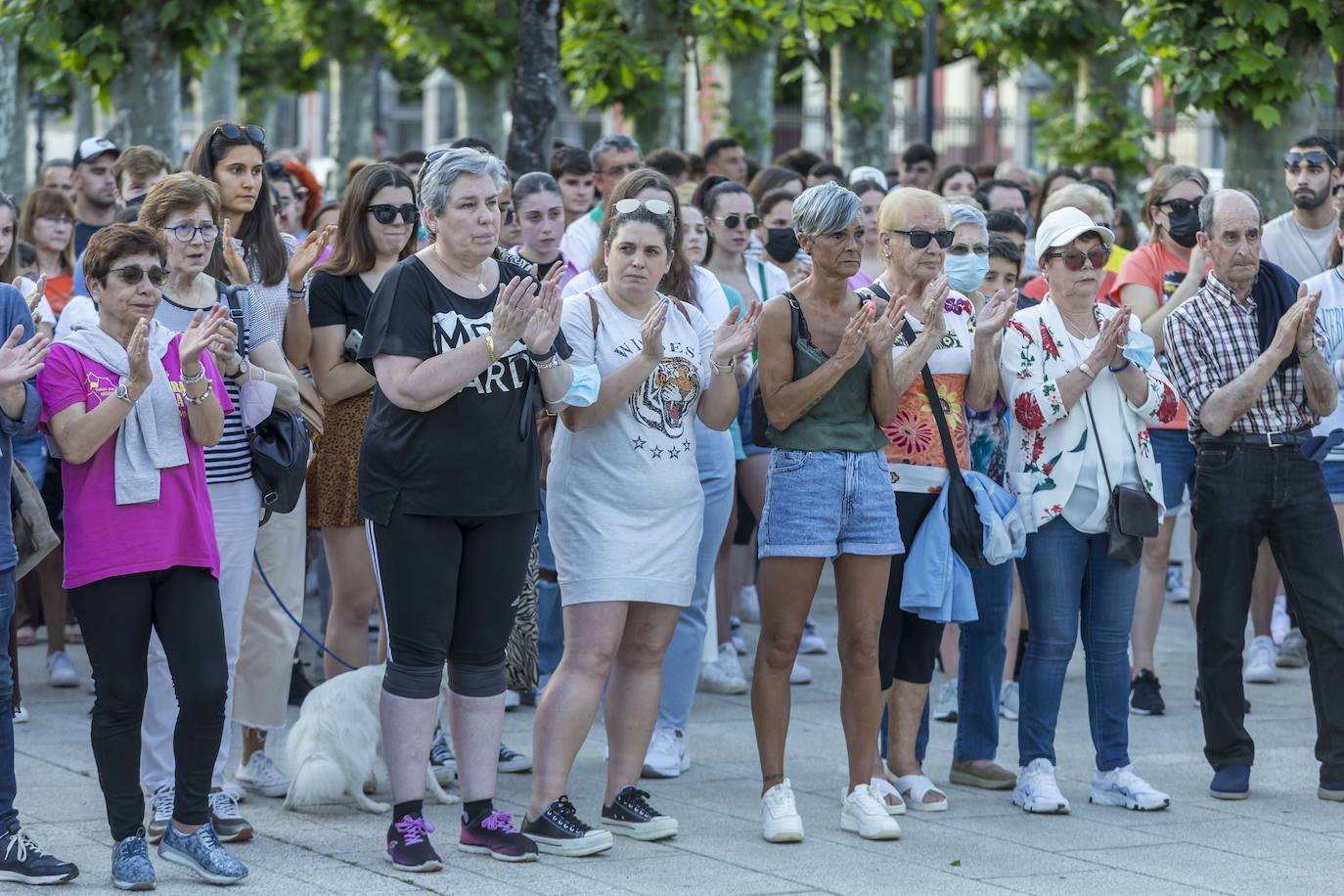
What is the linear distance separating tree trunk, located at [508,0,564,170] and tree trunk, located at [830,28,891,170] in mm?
9917

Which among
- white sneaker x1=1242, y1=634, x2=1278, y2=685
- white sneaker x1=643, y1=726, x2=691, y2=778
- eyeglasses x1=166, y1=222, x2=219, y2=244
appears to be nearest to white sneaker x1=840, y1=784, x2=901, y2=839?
white sneaker x1=643, y1=726, x2=691, y2=778

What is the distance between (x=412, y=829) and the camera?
237 inches

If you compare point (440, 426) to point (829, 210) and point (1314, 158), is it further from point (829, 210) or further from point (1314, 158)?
point (1314, 158)

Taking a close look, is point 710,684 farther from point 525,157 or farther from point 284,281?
point 525,157

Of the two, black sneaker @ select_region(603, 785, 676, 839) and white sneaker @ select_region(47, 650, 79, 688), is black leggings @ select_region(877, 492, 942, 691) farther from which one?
white sneaker @ select_region(47, 650, 79, 688)

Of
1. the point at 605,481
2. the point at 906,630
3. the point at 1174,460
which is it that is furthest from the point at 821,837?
the point at 1174,460

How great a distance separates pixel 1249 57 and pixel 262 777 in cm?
839

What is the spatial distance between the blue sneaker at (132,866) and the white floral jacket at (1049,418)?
127 inches

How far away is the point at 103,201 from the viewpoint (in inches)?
418

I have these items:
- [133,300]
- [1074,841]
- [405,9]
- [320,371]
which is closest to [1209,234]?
[1074,841]

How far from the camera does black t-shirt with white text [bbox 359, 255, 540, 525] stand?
5.94 m

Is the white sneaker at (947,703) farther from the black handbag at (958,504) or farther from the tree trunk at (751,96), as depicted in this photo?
the tree trunk at (751,96)

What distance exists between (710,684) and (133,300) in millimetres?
4020

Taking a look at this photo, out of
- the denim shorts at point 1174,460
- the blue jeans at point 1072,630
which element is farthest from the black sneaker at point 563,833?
the denim shorts at point 1174,460
